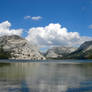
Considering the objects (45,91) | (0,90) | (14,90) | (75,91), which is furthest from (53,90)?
(0,90)

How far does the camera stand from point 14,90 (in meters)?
36.7

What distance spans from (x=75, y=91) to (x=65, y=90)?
81.3 inches

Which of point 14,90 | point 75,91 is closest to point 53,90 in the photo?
point 75,91

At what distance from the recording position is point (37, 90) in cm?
3684

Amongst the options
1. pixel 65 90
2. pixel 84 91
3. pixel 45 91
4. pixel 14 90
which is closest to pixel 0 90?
pixel 14 90

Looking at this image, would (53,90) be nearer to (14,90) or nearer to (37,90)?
(37,90)

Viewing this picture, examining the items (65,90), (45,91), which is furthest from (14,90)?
(65,90)

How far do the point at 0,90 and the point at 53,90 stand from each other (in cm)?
993

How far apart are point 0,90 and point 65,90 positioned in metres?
12.2

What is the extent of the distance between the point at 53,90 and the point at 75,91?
419 centimetres

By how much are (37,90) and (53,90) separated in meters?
3.01

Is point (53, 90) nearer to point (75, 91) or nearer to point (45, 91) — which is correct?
point (45, 91)

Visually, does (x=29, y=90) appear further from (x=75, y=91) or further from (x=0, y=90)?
(x=75, y=91)

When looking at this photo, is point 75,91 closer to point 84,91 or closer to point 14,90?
point 84,91
